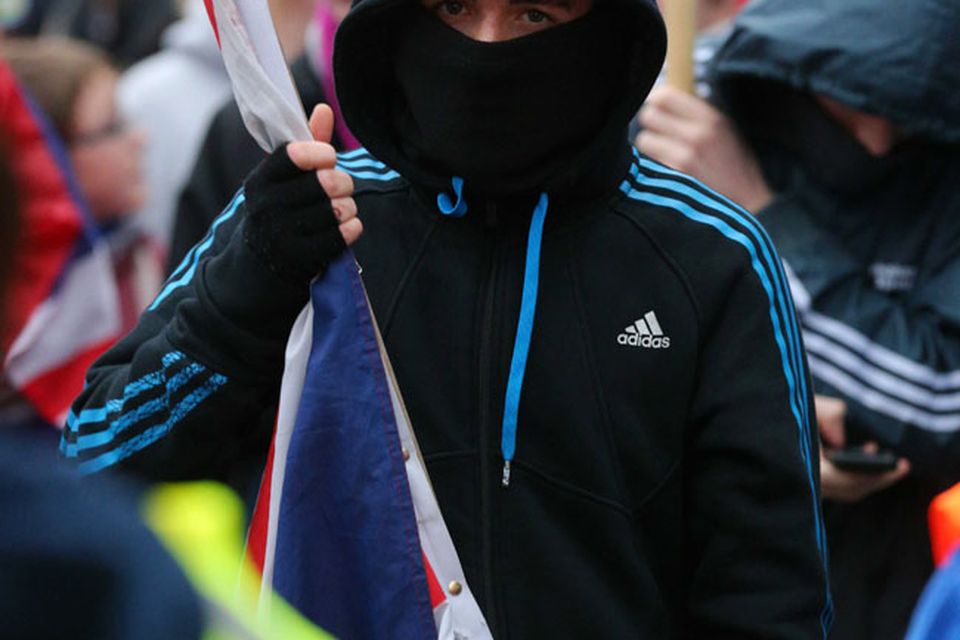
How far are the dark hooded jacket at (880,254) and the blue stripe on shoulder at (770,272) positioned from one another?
0.87 m

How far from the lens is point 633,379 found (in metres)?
2.54

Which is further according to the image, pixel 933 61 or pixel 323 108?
pixel 933 61

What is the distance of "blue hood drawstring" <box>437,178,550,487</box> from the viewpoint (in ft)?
8.21

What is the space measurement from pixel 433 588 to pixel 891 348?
1.40m

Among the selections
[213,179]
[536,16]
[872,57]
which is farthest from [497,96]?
[213,179]

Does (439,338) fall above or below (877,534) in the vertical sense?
above

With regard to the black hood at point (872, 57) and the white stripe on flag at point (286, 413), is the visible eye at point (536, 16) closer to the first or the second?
the white stripe on flag at point (286, 413)

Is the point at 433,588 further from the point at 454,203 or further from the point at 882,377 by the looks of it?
the point at 882,377

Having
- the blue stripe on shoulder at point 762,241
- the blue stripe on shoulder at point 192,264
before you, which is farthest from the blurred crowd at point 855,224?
the blue stripe on shoulder at point 762,241

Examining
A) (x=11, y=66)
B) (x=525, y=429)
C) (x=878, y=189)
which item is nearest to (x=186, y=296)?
(x=525, y=429)

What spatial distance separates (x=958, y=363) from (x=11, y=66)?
2430mm

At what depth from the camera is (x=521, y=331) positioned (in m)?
2.52

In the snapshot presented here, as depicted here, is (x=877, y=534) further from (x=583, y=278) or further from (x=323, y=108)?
(x=323, y=108)

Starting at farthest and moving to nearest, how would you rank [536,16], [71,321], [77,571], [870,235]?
[71,321], [870,235], [536,16], [77,571]
